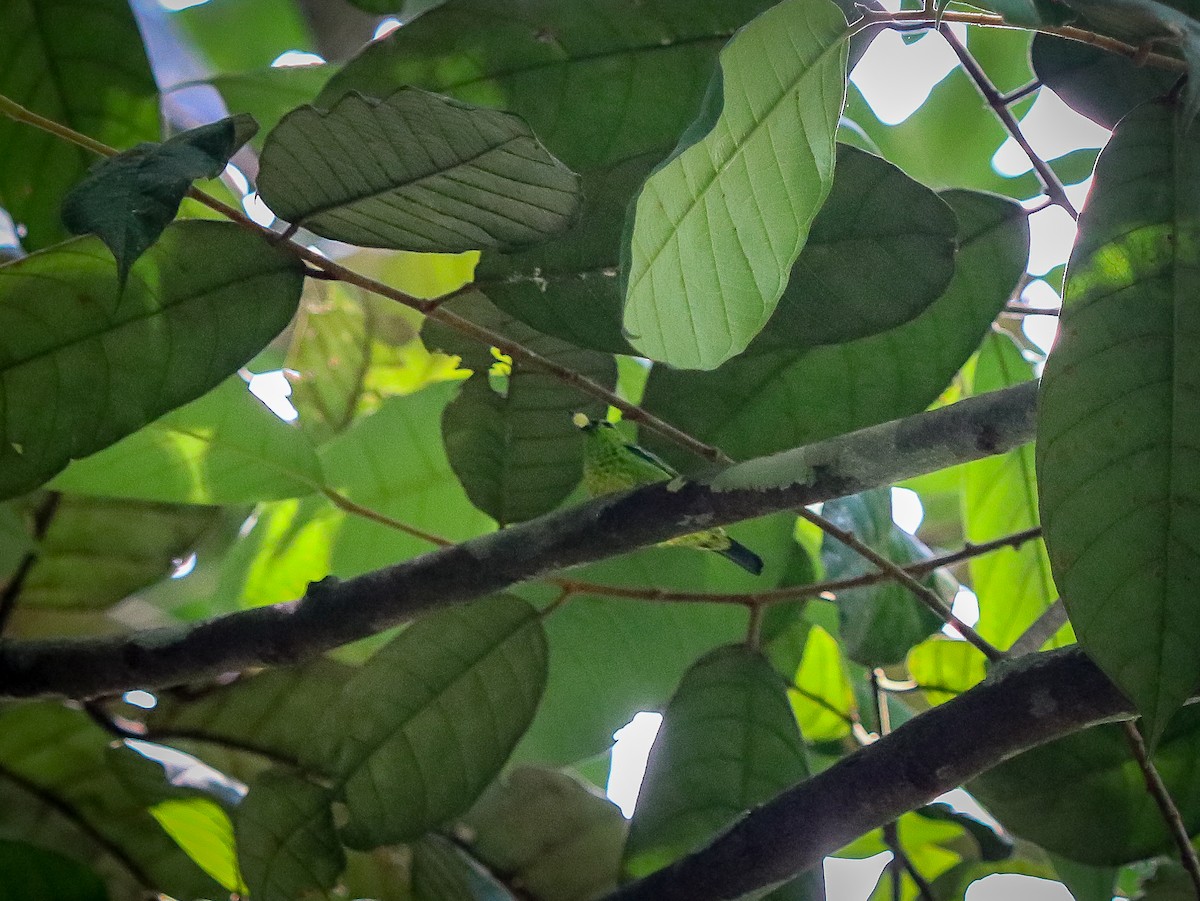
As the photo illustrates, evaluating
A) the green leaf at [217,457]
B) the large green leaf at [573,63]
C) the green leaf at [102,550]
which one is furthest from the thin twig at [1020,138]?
the green leaf at [102,550]

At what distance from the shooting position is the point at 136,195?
518 millimetres

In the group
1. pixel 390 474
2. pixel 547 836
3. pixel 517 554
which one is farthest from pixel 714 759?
pixel 390 474

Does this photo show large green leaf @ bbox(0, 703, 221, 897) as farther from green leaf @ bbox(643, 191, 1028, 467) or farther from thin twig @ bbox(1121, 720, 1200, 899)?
thin twig @ bbox(1121, 720, 1200, 899)

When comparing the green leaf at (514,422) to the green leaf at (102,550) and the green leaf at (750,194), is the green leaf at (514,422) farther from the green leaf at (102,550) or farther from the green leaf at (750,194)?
the green leaf at (102,550)

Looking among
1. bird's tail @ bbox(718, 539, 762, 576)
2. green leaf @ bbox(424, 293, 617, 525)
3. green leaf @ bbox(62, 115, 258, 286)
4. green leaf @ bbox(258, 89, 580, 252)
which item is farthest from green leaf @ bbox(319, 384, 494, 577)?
green leaf @ bbox(62, 115, 258, 286)

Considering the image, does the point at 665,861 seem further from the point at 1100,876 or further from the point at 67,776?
the point at 67,776

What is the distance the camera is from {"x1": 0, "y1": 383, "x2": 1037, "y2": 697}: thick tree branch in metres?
0.63

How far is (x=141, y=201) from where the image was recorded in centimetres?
52

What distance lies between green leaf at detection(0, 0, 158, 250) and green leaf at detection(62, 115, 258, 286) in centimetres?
39

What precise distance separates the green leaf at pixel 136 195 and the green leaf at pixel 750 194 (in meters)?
0.25

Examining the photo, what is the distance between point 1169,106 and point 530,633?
60cm

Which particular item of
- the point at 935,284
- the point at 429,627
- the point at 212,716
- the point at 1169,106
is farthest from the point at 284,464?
the point at 1169,106

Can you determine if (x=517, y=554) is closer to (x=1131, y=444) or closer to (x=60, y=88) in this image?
(x=1131, y=444)

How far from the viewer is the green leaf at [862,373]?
0.81 meters
